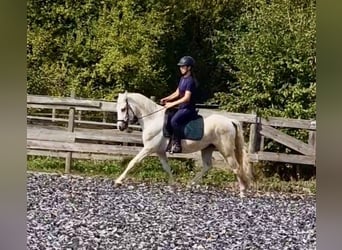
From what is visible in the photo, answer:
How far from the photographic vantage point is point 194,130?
2.92m

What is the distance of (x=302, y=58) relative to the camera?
2842 millimetres

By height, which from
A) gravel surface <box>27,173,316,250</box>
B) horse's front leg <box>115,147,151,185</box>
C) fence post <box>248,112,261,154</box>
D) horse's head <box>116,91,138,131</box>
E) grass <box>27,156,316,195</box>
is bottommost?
gravel surface <box>27,173,316,250</box>

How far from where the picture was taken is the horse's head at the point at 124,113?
293 cm

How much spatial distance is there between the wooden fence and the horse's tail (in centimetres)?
3

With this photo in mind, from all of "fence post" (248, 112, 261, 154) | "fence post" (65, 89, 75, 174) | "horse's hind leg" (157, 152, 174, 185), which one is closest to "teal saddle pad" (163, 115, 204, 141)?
"horse's hind leg" (157, 152, 174, 185)

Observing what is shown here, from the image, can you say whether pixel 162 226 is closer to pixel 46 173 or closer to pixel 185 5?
pixel 46 173

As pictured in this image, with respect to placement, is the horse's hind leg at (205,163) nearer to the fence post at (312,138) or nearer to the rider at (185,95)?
the rider at (185,95)

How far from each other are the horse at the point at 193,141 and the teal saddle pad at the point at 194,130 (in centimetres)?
2

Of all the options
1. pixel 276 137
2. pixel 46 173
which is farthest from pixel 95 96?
pixel 276 137

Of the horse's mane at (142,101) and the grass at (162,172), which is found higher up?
the horse's mane at (142,101)

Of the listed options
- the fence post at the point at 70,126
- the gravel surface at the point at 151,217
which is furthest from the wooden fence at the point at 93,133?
the gravel surface at the point at 151,217

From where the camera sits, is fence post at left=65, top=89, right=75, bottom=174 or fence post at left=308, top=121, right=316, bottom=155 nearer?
fence post at left=308, top=121, right=316, bottom=155

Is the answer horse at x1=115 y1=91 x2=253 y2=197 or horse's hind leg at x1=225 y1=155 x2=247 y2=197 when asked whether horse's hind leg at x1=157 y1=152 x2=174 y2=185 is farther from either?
horse's hind leg at x1=225 y1=155 x2=247 y2=197

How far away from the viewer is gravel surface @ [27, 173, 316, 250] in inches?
114
